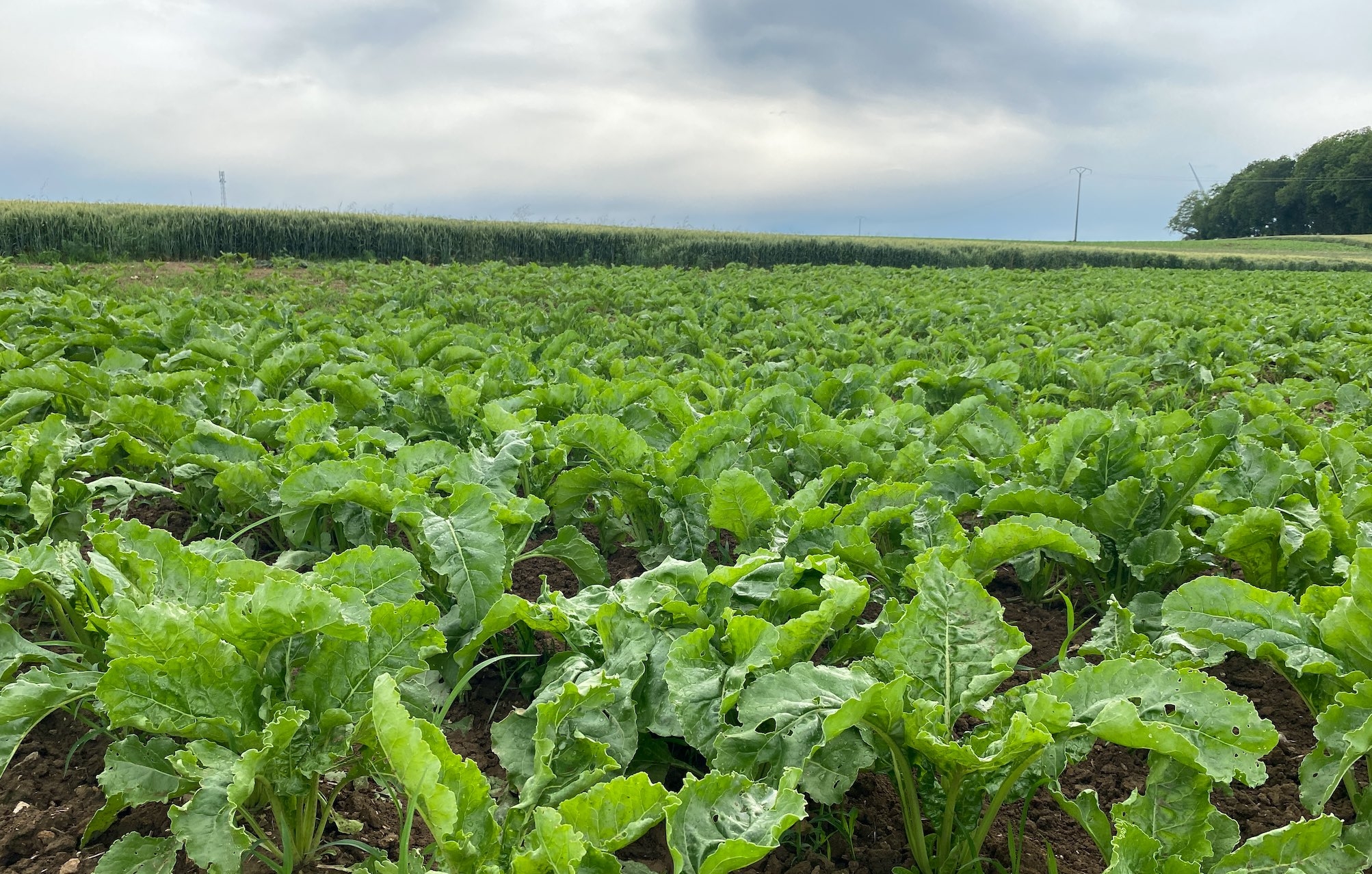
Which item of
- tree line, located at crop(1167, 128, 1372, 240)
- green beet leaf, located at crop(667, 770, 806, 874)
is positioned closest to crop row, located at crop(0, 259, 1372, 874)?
green beet leaf, located at crop(667, 770, 806, 874)

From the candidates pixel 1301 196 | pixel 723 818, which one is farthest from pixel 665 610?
pixel 1301 196

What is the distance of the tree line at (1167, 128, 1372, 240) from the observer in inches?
3004

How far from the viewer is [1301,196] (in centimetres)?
8169

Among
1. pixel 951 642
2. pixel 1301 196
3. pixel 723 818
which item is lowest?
pixel 723 818

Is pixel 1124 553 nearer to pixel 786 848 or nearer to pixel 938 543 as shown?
pixel 938 543

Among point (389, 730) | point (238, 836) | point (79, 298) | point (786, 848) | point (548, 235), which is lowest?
point (786, 848)

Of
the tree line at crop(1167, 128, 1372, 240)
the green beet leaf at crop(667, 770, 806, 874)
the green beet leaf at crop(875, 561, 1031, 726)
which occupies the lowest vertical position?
the green beet leaf at crop(667, 770, 806, 874)

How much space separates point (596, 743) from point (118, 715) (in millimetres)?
963

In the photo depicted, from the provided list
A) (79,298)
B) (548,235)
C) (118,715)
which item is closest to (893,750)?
(118,715)

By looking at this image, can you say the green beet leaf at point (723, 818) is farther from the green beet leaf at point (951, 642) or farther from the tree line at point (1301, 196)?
the tree line at point (1301, 196)

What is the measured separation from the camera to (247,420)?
3.90 metres

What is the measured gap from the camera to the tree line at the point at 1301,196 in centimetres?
7631

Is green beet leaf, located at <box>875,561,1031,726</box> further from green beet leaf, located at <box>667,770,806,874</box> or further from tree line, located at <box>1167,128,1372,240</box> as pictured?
tree line, located at <box>1167,128,1372,240</box>

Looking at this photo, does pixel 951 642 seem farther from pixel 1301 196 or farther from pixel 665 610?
pixel 1301 196
